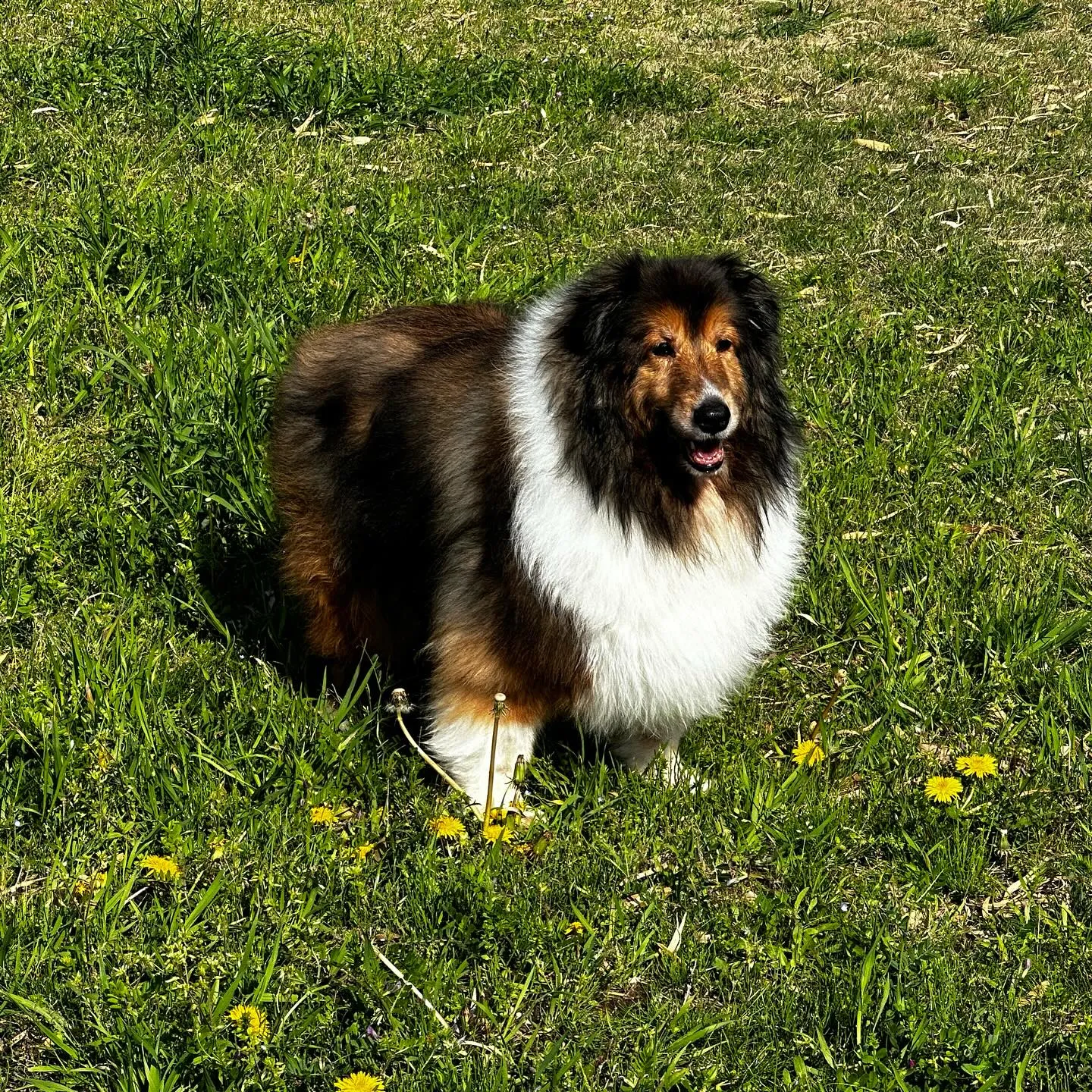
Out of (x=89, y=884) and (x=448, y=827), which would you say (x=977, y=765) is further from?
(x=89, y=884)

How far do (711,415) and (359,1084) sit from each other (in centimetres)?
151

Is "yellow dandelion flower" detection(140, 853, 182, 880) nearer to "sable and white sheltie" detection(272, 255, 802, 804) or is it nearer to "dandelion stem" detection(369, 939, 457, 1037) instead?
"dandelion stem" detection(369, 939, 457, 1037)

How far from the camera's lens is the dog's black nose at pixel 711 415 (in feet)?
9.64

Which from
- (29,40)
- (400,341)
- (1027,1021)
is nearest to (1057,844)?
(1027,1021)

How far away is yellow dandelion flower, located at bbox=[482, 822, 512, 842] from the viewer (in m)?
3.25

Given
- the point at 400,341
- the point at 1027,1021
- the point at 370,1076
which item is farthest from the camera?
the point at 400,341

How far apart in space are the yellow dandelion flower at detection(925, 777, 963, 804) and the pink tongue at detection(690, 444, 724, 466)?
1.05 meters

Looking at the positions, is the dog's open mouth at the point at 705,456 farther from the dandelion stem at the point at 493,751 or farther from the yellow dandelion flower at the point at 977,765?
the yellow dandelion flower at the point at 977,765

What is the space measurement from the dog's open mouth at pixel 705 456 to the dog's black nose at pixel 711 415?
0.08m

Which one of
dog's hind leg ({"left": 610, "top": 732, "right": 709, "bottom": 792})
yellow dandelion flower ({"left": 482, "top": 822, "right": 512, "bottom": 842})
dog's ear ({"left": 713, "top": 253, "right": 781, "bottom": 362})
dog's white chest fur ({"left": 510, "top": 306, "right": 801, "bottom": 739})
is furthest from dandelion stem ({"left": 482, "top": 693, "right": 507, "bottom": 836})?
dog's ear ({"left": 713, "top": 253, "right": 781, "bottom": 362})

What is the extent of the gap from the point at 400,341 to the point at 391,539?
1.87ft

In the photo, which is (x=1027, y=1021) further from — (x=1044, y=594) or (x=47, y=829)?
(x=47, y=829)

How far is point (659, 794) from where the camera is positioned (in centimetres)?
354

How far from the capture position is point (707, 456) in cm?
304
